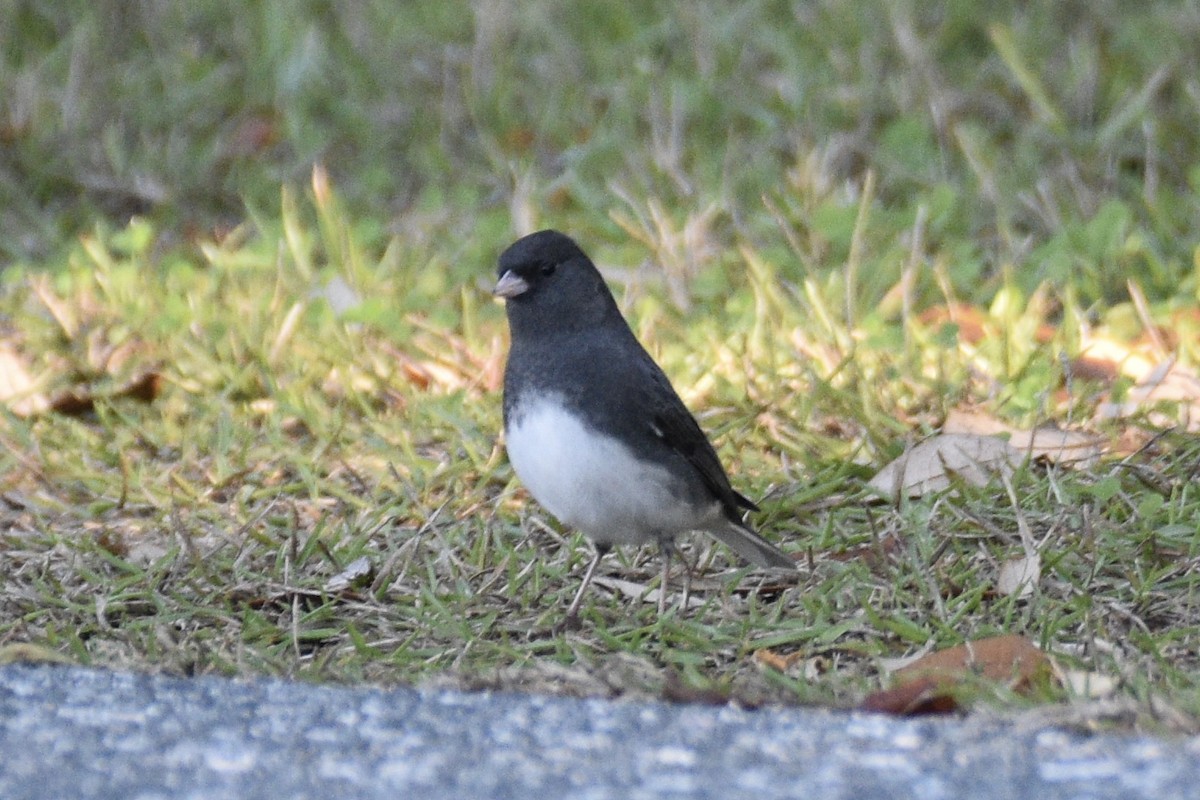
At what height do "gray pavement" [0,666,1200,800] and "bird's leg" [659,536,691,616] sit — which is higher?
"gray pavement" [0,666,1200,800]

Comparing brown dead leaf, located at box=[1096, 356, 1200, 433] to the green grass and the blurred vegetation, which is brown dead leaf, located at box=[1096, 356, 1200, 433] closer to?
the green grass

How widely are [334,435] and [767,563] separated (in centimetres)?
111

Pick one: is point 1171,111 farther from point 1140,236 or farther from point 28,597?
point 28,597

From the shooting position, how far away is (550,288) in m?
3.51

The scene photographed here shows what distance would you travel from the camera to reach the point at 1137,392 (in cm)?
399

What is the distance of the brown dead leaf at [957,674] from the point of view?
2.44 m

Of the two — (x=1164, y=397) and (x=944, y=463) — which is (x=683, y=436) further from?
(x=1164, y=397)

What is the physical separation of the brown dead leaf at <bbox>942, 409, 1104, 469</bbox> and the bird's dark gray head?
811mm

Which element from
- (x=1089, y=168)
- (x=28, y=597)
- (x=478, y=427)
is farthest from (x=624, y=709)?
(x=1089, y=168)

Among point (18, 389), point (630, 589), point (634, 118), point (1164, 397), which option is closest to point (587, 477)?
point (630, 589)

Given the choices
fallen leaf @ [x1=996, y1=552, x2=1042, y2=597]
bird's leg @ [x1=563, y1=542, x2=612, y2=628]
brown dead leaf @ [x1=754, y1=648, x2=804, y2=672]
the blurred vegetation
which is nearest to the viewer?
brown dead leaf @ [x1=754, y1=648, x2=804, y2=672]

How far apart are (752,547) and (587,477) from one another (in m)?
0.40

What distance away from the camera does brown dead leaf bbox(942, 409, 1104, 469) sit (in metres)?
3.62

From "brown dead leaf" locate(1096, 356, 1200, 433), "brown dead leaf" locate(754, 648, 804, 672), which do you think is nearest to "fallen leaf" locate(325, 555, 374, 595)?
"brown dead leaf" locate(754, 648, 804, 672)
